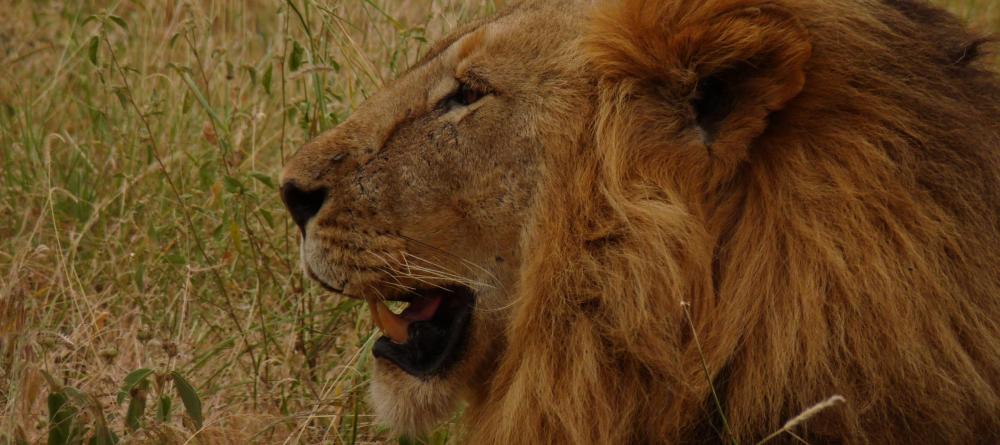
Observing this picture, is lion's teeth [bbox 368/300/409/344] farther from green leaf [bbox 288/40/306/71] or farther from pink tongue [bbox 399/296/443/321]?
green leaf [bbox 288/40/306/71]

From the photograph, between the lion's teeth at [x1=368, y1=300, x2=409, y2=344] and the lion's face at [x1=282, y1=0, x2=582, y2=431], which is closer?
the lion's face at [x1=282, y1=0, x2=582, y2=431]

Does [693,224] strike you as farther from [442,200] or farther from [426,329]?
[426,329]

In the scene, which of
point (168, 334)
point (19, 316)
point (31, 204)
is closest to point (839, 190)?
point (19, 316)

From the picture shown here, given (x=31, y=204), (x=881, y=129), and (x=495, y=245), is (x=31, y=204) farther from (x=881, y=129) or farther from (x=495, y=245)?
Result: (x=881, y=129)

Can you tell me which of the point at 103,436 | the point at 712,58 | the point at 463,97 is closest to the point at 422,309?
the point at 463,97

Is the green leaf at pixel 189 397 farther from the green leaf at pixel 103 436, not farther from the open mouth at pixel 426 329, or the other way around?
the open mouth at pixel 426 329

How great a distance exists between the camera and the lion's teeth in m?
3.19

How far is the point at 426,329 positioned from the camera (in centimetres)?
316

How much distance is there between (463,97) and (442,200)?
0.97 feet

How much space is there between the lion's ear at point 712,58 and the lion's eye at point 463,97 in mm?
378

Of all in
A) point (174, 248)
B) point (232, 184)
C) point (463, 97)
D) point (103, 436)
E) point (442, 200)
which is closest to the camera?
point (103, 436)

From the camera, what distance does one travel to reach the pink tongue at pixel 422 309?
3.19m

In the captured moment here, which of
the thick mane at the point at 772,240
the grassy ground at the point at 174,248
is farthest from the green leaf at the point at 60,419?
the thick mane at the point at 772,240

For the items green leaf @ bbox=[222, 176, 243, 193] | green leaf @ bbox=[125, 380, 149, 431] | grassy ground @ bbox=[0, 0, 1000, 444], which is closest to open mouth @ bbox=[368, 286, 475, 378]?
grassy ground @ bbox=[0, 0, 1000, 444]
